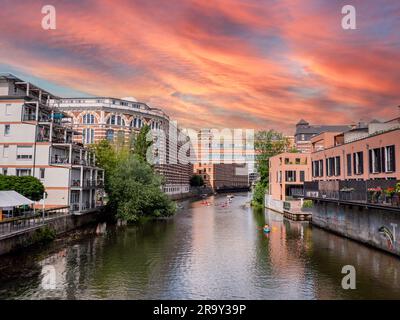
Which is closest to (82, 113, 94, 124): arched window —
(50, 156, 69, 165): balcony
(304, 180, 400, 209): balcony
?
(50, 156, 69, 165): balcony

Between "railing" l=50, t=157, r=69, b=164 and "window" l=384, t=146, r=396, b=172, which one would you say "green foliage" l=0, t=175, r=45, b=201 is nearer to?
"railing" l=50, t=157, r=69, b=164

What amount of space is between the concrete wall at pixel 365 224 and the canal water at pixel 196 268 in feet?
3.84

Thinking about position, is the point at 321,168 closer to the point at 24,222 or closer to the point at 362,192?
the point at 362,192

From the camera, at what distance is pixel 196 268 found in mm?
31859

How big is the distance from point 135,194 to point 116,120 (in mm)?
57498

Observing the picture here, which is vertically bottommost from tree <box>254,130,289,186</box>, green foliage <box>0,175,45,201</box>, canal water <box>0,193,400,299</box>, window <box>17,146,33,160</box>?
canal water <box>0,193,400,299</box>

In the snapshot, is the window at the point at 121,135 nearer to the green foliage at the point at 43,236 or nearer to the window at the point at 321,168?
the window at the point at 321,168

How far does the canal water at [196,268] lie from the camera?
25156 millimetres

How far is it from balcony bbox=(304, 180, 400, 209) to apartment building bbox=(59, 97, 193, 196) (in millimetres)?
54951

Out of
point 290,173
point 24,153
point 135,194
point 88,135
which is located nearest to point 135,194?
point 135,194

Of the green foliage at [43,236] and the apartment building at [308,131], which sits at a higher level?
the apartment building at [308,131]

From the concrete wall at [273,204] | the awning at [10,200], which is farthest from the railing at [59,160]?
the concrete wall at [273,204]

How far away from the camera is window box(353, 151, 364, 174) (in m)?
45.1
